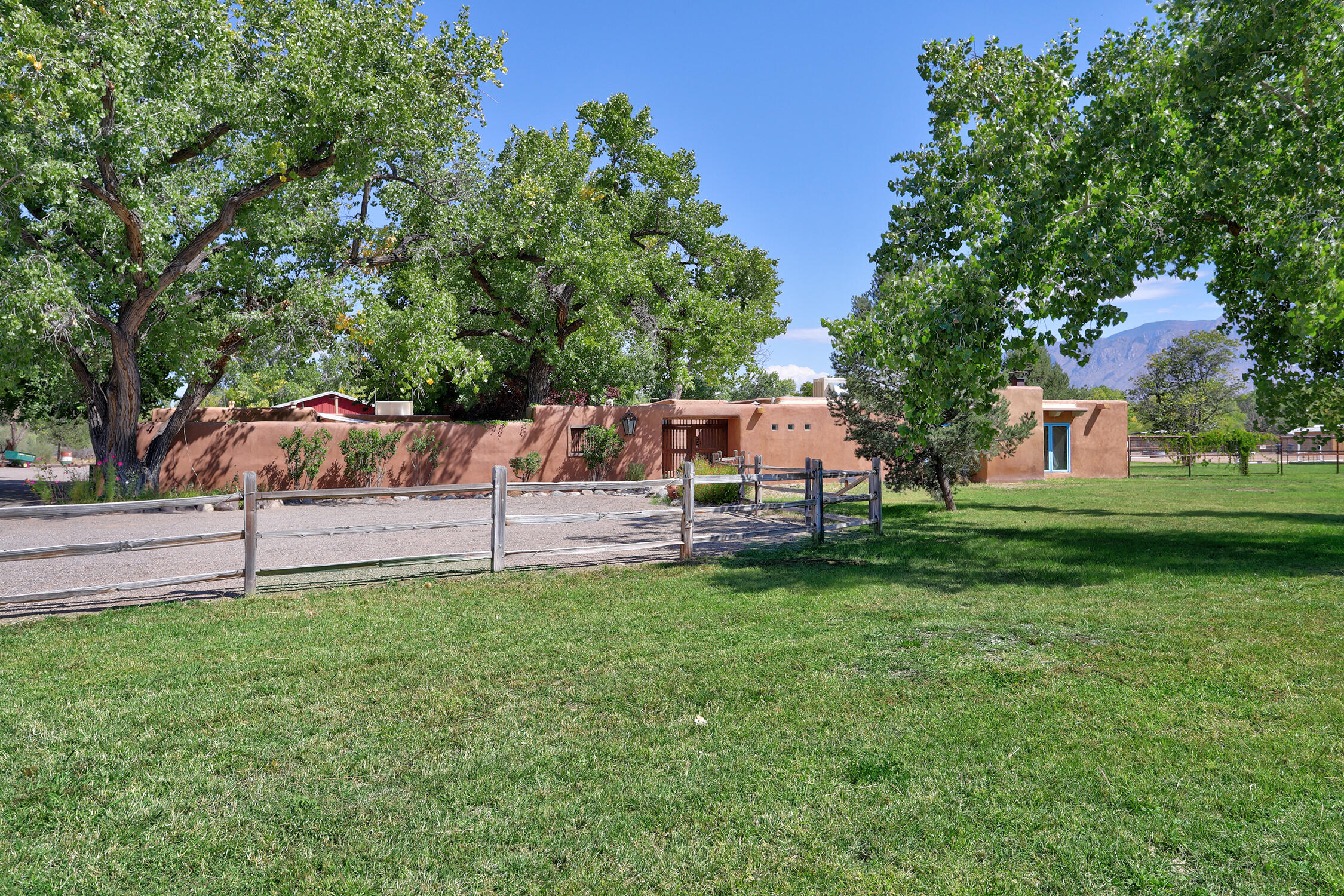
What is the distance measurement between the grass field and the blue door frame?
24.4 m

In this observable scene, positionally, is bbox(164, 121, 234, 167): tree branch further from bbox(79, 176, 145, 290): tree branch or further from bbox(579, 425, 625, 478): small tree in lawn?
bbox(579, 425, 625, 478): small tree in lawn

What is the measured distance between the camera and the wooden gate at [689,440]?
1023 inches

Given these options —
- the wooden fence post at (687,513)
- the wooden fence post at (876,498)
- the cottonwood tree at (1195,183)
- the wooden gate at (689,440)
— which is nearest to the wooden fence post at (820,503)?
the wooden fence post at (876,498)

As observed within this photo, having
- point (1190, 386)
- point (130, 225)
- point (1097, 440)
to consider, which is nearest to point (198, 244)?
point (130, 225)

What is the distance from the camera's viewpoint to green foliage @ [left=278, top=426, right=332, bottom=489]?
Answer: 20531 mm

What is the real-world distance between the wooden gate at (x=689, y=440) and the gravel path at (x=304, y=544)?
6.96 meters

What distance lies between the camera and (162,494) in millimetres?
17906

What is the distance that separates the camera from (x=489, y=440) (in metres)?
23.1

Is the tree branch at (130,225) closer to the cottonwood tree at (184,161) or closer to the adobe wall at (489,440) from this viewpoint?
the cottonwood tree at (184,161)

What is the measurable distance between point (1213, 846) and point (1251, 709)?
1.87m

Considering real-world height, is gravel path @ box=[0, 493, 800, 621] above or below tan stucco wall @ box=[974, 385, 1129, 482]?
below

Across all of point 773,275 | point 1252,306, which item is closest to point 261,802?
point 1252,306

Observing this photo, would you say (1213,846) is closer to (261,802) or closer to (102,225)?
(261,802)

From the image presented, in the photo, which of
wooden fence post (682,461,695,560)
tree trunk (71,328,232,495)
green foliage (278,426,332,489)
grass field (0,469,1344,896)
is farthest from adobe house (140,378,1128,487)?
grass field (0,469,1344,896)
